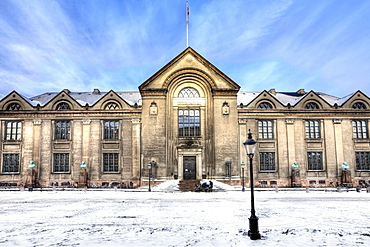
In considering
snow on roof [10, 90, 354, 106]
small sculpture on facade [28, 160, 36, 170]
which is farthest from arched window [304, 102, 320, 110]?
small sculpture on facade [28, 160, 36, 170]

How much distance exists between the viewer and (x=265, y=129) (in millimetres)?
37000

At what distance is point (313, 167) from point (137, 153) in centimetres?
2246

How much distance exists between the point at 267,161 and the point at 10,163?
3270cm

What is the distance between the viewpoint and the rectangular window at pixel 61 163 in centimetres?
3644

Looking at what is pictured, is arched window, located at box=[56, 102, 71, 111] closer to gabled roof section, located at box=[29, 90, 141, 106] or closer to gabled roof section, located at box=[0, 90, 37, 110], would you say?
gabled roof section, located at box=[29, 90, 141, 106]

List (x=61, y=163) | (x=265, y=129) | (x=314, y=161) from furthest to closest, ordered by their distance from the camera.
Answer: (x=265, y=129)
(x=314, y=161)
(x=61, y=163)

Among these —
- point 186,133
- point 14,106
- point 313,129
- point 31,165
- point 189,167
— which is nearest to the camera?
point 31,165

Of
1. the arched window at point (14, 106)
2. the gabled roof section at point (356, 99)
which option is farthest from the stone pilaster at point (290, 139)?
the arched window at point (14, 106)

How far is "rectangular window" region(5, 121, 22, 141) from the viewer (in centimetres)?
3681

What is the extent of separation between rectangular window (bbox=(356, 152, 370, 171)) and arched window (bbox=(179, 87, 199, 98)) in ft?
72.6

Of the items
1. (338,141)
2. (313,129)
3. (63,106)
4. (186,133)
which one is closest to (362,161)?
(338,141)

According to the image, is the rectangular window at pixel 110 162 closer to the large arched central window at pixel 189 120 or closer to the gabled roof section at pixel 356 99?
the large arched central window at pixel 189 120

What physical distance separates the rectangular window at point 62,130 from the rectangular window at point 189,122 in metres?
14.5

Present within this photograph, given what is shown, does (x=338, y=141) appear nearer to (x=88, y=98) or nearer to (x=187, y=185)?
(x=187, y=185)
